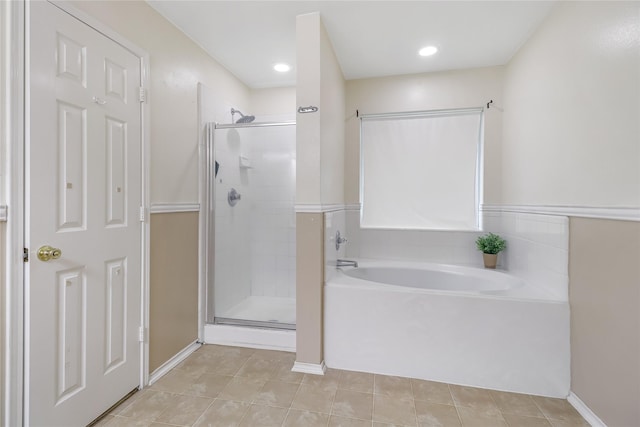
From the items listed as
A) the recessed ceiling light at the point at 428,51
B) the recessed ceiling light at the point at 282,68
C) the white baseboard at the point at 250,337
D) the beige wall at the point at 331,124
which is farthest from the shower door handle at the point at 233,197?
the recessed ceiling light at the point at 428,51

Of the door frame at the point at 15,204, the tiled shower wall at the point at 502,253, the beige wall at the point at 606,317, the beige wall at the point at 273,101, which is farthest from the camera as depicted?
the beige wall at the point at 273,101

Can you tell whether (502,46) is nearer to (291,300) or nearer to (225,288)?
(291,300)

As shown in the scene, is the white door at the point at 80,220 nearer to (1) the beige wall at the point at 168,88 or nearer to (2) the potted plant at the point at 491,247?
(1) the beige wall at the point at 168,88

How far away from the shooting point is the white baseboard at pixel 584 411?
1.49 metres

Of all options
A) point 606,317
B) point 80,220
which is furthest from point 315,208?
point 606,317

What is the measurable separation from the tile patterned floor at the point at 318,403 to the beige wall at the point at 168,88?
1.15 meters

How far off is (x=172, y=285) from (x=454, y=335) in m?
1.86

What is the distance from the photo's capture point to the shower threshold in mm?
2378

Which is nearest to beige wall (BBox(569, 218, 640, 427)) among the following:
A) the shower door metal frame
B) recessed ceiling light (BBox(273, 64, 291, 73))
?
the shower door metal frame

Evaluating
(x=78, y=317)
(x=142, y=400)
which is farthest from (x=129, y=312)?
(x=142, y=400)

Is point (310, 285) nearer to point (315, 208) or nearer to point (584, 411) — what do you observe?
point (315, 208)

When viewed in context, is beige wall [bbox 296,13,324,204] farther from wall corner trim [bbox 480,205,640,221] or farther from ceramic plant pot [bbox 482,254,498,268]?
ceramic plant pot [bbox 482,254,498,268]

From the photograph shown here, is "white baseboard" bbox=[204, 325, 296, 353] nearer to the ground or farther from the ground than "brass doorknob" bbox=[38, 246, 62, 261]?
nearer to the ground

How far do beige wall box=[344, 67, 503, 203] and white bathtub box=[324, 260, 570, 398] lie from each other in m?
1.15
